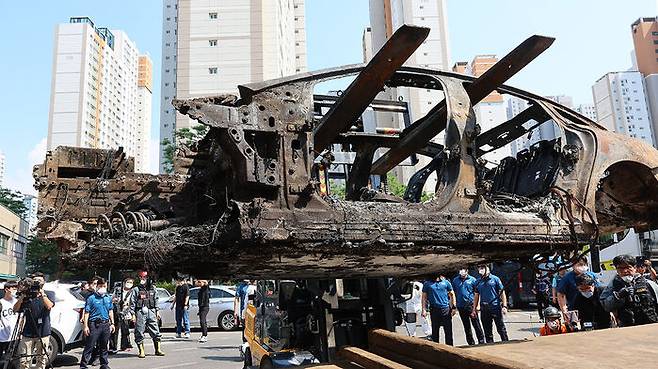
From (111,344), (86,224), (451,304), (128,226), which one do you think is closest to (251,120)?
(128,226)

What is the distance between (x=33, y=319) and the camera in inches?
316

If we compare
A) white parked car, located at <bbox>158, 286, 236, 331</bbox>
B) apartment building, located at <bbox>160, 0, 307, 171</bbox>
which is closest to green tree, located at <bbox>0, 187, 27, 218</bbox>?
apartment building, located at <bbox>160, 0, 307, 171</bbox>

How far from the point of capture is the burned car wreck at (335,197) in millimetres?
3922

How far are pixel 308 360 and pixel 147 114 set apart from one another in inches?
4399

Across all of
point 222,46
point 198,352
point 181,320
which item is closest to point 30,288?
point 198,352

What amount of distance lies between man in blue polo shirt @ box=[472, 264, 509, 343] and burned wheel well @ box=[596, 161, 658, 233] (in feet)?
12.0

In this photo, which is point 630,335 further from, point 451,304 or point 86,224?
point 451,304

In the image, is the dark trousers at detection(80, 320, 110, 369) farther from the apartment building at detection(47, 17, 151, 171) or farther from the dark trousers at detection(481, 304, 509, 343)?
the apartment building at detection(47, 17, 151, 171)

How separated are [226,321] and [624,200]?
1289cm

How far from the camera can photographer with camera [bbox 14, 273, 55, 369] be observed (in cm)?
798

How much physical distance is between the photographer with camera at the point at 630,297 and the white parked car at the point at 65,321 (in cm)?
910

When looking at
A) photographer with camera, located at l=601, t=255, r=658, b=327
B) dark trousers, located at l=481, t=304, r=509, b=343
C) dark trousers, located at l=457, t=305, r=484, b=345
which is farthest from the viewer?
dark trousers, located at l=457, t=305, r=484, b=345

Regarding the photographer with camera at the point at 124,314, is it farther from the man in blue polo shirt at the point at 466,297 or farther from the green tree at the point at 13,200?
the green tree at the point at 13,200

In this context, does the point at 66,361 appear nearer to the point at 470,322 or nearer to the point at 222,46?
the point at 470,322
